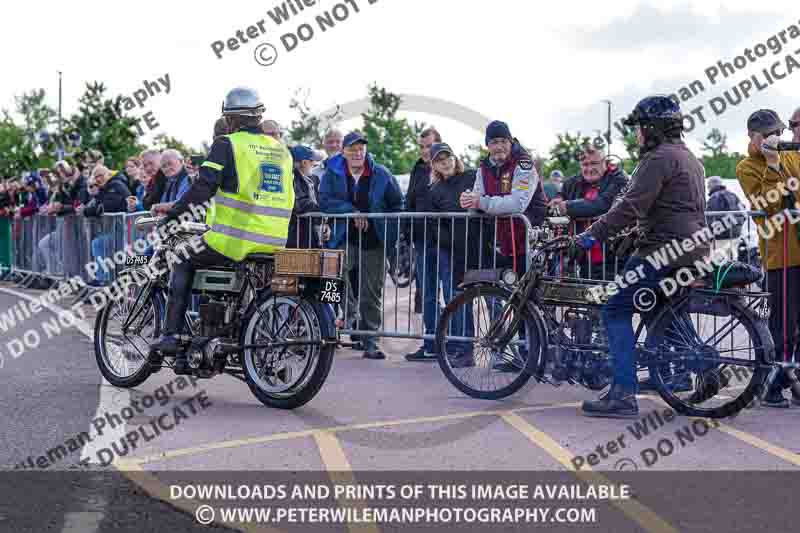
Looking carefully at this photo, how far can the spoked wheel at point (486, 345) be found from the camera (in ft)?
28.1

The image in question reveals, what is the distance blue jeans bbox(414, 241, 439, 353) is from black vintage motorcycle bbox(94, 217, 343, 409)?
2.56 meters

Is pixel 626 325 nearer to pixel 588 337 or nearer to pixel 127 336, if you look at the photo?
pixel 588 337

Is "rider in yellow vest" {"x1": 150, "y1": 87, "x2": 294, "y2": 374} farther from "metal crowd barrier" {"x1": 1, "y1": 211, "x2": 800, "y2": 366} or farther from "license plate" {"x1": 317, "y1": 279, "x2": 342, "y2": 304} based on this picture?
"metal crowd barrier" {"x1": 1, "y1": 211, "x2": 800, "y2": 366}

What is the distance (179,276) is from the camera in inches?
339

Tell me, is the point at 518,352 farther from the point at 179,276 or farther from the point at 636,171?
the point at 179,276

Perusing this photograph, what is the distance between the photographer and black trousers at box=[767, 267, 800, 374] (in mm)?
8609

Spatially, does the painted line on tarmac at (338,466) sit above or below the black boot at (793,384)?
below

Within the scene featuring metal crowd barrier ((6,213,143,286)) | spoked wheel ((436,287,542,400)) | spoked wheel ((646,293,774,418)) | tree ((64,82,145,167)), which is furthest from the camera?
tree ((64,82,145,167))

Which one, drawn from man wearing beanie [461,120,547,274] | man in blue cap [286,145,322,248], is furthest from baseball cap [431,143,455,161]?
man in blue cap [286,145,322,248]

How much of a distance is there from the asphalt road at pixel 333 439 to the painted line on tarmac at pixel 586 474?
0.02 metres

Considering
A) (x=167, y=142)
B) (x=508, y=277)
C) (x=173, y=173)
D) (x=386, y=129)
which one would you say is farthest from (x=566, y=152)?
(x=508, y=277)

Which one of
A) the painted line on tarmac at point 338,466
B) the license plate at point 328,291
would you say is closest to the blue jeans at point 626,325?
the license plate at point 328,291

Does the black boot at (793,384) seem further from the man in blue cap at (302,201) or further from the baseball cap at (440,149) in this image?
the man in blue cap at (302,201)

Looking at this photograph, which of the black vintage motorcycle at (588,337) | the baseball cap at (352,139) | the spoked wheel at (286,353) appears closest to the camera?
the black vintage motorcycle at (588,337)
